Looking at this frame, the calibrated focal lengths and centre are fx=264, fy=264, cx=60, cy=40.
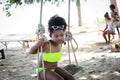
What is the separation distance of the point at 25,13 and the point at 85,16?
6492 mm

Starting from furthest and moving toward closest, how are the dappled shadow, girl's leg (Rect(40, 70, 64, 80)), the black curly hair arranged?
the dappled shadow
the black curly hair
girl's leg (Rect(40, 70, 64, 80))

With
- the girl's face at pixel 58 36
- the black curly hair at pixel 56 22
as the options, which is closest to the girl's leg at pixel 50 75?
the girl's face at pixel 58 36

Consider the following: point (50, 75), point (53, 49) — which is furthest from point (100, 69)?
point (50, 75)

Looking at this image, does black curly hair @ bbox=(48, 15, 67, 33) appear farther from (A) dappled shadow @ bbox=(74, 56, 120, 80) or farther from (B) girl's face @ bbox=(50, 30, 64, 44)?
(A) dappled shadow @ bbox=(74, 56, 120, 80)

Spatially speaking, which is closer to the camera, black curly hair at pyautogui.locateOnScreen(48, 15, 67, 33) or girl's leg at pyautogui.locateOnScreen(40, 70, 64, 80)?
girl's leg at pyautogui.locateOnScreen(40, 70, 64, 80)

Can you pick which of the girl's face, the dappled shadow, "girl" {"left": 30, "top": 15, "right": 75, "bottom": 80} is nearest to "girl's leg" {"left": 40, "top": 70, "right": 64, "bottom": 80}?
"girl" {"left": 30, "top": 15, "right": 75, "bottom": 80}

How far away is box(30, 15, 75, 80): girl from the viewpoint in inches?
124

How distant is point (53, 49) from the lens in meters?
3.29

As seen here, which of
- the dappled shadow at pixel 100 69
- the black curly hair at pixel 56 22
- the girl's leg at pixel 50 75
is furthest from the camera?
the dappled shadow at pixel 100 69

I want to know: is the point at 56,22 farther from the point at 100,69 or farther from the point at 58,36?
the point at 100,69

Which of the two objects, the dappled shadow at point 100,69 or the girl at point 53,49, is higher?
the girl at point 53,49

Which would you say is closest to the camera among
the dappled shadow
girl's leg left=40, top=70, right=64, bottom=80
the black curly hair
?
girl's leg left=40, top=70, right=64, bottom=80

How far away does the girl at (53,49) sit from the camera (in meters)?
3.15

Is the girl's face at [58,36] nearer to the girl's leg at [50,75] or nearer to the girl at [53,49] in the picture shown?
the girl at [53,49]
